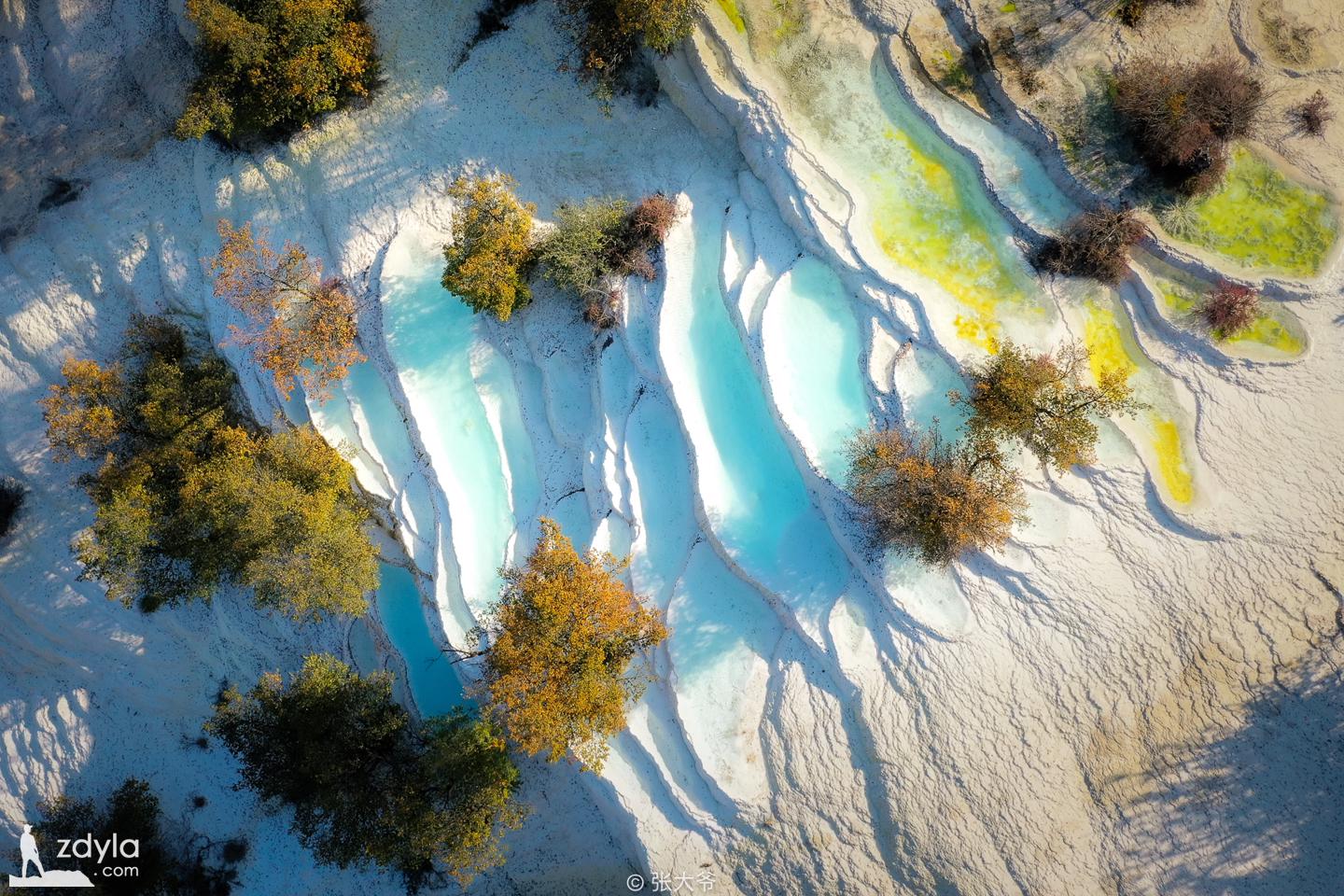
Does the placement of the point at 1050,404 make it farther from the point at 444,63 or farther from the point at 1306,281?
the point at 444,63

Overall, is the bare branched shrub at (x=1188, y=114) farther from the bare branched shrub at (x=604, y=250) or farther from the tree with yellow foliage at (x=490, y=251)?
the tree with yellow foliage at (x=490, y=251)

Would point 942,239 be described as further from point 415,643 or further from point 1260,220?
point 415,643

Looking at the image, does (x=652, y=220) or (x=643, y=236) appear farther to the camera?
(x=643, y=236)

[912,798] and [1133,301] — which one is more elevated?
[1133,301]

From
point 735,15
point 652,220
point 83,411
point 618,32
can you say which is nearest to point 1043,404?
point 652,220

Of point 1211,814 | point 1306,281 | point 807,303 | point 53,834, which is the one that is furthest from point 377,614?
point 1306,281

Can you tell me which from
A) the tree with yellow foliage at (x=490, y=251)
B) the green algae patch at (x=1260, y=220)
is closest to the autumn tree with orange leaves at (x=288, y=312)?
the tree with yellow foliage at (x=490, y=251)

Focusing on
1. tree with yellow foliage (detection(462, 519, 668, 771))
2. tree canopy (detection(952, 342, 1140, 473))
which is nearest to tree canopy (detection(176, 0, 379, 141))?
tree with yellow foliage (detection(462, 519, 668, 771))
